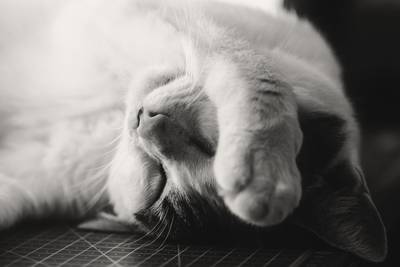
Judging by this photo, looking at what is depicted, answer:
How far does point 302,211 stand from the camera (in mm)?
974

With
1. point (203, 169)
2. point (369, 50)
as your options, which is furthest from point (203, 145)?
point (369, 50)

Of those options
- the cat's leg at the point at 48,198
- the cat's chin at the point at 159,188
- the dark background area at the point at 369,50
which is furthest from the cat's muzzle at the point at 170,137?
the dark background area at the point at 369,50

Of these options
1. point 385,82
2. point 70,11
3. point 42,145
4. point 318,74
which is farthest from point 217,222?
point 385,82

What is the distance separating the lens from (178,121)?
98 cm

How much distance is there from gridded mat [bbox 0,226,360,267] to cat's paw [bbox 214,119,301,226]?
0.55 ft

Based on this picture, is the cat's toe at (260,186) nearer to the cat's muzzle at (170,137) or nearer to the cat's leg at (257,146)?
the cat's leg at (257,146)

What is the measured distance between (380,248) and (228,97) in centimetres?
36

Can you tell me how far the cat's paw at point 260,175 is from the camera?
2.56ft

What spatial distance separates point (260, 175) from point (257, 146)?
49 mm

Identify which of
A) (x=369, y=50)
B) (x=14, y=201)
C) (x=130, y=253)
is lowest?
(x=14, y=201)

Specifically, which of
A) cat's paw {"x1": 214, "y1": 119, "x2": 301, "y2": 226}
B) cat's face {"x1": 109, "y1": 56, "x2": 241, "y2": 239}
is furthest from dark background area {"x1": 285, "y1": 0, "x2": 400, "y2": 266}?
cat's paw {"x1": 214, "y1": 119, "x2": 301, "y2": 226}

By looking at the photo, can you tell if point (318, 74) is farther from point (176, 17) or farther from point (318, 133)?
point (176, 17)

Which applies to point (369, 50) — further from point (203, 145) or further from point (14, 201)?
point (14, 201)

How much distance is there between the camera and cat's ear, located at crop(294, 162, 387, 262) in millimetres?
912
